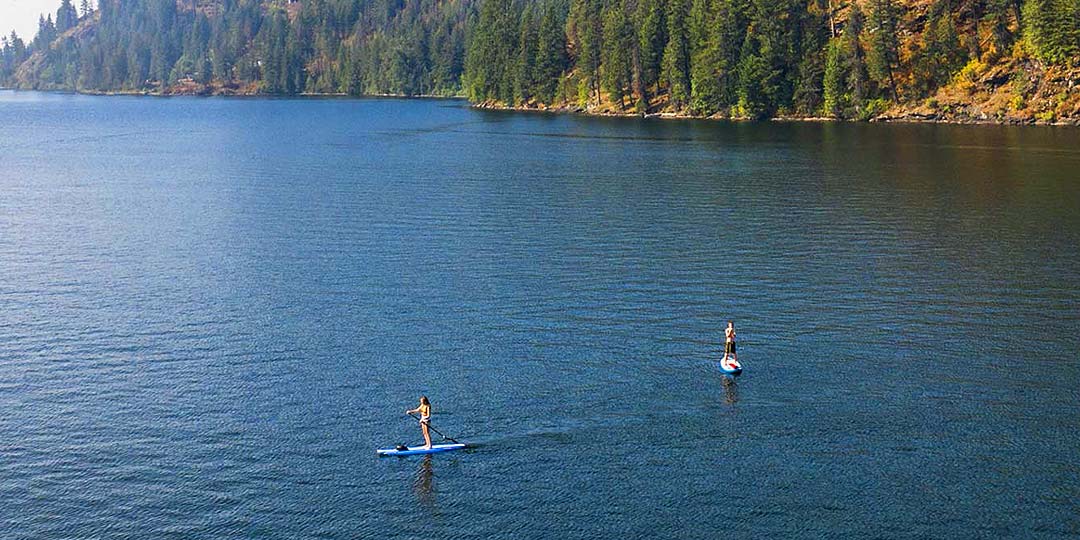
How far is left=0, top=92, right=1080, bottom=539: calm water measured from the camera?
44562 millimetres

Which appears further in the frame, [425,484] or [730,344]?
[730,344]

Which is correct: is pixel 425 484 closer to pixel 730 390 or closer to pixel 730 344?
pixel 730 390

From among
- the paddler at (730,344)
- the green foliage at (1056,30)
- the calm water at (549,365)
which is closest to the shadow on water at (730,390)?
the calm water at (549,365)

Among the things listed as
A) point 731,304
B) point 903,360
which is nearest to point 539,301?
point 731,304

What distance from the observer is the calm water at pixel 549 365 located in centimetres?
4456

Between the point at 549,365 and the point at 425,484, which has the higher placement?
the point at 549,365

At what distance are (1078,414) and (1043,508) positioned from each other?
1219 cm

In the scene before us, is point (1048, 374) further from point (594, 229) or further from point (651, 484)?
point (594, 229)

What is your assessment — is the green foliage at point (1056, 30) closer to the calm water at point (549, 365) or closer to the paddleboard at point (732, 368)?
the calm water at point (549, 365)

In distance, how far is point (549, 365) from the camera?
61.3 m

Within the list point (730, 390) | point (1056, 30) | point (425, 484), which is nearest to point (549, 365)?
point (730, 390)

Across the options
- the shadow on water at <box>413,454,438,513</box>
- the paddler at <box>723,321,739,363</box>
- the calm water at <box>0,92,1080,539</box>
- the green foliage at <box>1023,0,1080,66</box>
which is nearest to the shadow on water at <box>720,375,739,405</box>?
the calm water at <box>0,92,1080,539</box>

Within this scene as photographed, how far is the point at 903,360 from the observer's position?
202 ft

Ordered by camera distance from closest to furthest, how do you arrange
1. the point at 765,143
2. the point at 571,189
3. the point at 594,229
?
1. the point at 594,229
2. the point at 571,189
3. the point at 765,143
